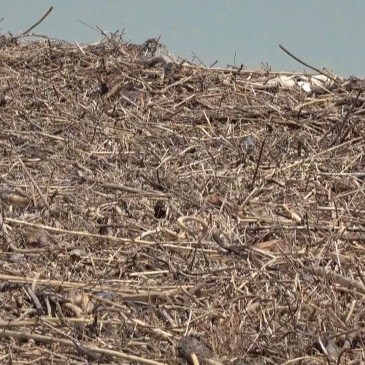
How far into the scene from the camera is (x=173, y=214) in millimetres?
3451

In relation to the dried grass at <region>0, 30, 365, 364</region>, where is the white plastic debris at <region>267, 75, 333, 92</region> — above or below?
above

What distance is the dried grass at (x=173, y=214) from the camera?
252cm

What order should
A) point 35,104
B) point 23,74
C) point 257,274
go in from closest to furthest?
1. point 257,274
2. point 35,104
3. point 23,74

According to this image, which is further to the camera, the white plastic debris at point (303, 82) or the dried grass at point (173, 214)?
the white plastic debris at point (303, 82)

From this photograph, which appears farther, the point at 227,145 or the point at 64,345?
the point at 227,145

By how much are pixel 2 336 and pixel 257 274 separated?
93cm

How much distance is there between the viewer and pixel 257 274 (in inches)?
114

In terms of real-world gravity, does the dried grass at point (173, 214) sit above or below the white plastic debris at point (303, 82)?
below

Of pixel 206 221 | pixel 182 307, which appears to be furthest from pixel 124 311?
A: pixel 206 221

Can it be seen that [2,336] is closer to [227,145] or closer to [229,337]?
[229,337]

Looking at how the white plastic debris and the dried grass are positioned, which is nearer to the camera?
the dried grass

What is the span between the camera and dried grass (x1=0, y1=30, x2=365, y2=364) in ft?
8.26

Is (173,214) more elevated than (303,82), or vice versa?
(303,82)

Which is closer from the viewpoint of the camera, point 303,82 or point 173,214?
point 173,214
